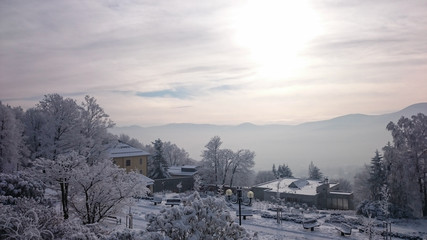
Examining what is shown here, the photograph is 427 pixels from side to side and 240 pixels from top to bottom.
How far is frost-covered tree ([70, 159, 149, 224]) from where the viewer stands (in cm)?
2039

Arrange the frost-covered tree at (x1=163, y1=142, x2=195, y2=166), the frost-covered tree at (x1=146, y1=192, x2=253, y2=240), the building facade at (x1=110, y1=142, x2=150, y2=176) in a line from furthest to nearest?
the frost-covered tree at (x1=163, y1=142, x2=195, y2=166)
the building facade at (x1=110, y1=142, x2=150, y2=176)
the frost-covered tree at (x1=146, y1=192, x2=253, y2=240)

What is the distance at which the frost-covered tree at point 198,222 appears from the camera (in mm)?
10703

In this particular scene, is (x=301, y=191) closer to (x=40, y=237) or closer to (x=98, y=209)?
(x=98, y=209)

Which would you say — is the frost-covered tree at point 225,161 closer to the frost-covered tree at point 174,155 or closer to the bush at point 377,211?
the bush at point 377,211

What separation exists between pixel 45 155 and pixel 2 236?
24.4 m

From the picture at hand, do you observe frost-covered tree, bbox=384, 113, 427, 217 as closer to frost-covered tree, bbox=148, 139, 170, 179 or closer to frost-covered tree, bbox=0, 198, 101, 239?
frost-covered tree, bbox=0, 198, 101, 239

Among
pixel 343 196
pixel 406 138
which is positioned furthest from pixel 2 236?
pixel 343 196

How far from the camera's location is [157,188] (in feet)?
179

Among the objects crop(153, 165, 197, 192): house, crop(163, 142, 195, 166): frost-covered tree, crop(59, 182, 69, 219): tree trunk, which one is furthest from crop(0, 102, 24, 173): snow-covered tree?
crop(163, 142, 195, 166): frost-covered tree

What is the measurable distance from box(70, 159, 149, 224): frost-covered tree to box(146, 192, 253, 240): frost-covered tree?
33.9ft

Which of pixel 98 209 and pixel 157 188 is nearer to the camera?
pixel 98 209

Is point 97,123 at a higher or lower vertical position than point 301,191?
higher

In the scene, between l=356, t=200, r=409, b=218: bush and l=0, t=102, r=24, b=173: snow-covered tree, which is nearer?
l=356, t=200, r=409, b=218: bush

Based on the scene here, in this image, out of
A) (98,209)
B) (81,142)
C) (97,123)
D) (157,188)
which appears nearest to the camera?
(98,209)
